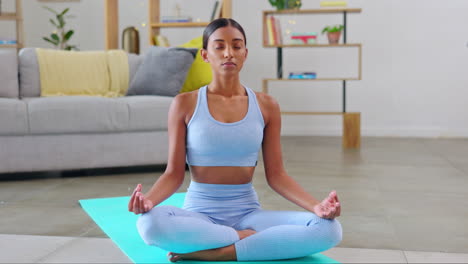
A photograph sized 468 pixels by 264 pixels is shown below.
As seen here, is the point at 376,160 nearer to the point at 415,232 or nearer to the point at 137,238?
the point at 415,232

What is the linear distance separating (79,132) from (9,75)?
2.39 feet

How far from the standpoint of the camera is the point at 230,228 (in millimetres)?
1681

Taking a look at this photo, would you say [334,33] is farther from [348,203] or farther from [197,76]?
[348,203]

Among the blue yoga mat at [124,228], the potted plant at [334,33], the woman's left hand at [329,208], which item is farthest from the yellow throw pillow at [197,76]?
the woman's left hand at [329,208]

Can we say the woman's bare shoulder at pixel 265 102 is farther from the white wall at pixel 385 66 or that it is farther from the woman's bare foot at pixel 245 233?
the white wall at pixel 385 66

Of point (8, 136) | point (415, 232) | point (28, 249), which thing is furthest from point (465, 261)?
point (8, 136)

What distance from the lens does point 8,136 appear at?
10.7 ft

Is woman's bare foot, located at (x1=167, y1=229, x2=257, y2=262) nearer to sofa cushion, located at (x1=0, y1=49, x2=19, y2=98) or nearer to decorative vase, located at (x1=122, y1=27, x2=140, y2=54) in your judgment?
sofa cushion, located at (x1=0, y1=49, x2=19, y2=98)

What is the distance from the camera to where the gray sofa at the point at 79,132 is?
10.8 ft

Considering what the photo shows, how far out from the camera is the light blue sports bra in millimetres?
1770

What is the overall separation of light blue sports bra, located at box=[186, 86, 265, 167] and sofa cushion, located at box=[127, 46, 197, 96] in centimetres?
202

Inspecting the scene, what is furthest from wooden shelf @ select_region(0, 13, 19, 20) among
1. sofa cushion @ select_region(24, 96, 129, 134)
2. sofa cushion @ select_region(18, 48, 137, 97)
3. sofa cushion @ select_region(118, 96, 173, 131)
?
sofa cushion @ select_region(118, 96, 173, 131)

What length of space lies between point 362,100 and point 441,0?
1218 millimetres

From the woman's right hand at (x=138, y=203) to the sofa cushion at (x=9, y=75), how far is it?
2.43 m
